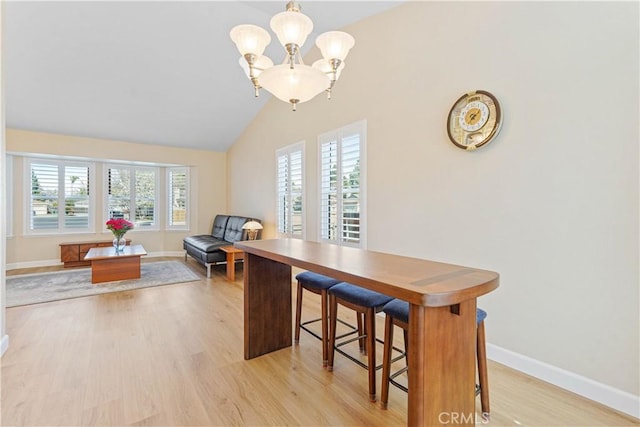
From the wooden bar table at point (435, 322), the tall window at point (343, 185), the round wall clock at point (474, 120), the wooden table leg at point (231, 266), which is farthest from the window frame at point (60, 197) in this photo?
the round wall clock at point (474, 120)

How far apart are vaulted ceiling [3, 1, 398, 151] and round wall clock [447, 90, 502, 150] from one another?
140cm

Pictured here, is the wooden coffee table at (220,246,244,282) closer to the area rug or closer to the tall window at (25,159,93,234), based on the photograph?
the area rug

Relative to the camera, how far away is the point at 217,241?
549 cm

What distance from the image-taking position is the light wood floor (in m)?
1.64

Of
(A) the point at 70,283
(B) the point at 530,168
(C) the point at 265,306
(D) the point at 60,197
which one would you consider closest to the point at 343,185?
(C) the point at 265,306

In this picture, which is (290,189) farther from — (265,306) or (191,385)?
(191,385)

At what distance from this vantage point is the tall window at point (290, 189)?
4359mm

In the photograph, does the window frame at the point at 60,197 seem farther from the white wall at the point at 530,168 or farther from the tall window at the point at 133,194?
the white wall at the point at 530,168

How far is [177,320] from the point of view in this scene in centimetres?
303

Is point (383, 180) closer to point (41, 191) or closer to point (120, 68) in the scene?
point (120, 68)

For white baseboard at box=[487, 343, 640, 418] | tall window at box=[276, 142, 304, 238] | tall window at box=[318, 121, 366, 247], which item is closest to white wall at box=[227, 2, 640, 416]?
white baseboard at box=[487, 343, 640, 418]

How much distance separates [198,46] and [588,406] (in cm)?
512

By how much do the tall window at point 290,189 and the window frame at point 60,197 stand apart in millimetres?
4189

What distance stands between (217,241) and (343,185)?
3.10 metres
